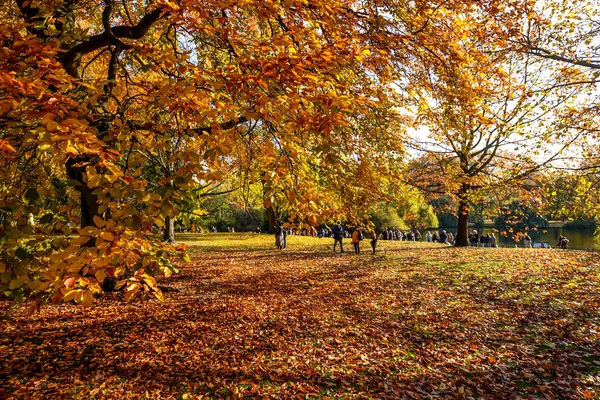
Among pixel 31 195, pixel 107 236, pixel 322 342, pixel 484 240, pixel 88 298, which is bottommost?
pixel 322 342

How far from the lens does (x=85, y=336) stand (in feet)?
18.9

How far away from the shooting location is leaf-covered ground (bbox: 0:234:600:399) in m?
4.47

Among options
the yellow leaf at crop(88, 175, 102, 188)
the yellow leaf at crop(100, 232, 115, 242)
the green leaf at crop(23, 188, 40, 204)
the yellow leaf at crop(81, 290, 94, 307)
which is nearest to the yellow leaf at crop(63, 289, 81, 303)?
the yellow leaf at crop(81, 290, 94, 307)

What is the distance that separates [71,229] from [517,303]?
843cm

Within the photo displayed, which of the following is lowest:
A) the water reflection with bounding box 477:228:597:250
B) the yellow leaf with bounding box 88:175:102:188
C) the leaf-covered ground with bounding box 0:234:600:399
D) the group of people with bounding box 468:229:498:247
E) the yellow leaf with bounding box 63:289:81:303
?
the water reflection with bounding box 477:228:597:250

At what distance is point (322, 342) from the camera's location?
5848mm

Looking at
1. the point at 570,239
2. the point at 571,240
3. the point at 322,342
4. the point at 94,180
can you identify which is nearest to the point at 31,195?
the point at 94,180

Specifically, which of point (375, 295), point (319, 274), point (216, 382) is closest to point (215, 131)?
point (216, 382)

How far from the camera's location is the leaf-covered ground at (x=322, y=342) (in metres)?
4.47

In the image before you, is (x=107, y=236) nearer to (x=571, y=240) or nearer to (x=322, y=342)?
(x=322, y=342)

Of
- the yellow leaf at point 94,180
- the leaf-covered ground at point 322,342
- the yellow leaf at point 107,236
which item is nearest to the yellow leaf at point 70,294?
the yellow leaf at point 107,236

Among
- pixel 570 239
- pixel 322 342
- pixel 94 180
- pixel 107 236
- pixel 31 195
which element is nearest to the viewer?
pixel 107 236

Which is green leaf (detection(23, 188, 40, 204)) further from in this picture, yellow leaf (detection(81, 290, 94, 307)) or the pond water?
the pond water

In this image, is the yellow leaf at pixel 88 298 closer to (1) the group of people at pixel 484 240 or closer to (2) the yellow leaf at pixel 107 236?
(2) the yellow leaf at pixel 107 236
